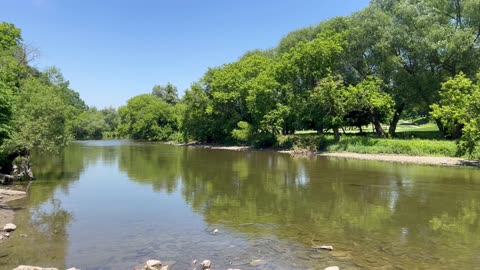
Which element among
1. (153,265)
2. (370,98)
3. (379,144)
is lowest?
(153,265)

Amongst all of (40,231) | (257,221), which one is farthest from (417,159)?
(40,231)

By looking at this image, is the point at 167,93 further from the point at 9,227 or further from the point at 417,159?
the point at 9,227

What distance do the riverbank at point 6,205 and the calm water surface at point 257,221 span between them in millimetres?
551

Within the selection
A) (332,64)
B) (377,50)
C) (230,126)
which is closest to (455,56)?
(377,50)

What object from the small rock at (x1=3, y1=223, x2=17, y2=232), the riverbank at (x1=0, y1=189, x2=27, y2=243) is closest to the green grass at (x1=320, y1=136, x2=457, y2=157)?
the riverbank at (x1=0, y1=189, x2=27, y2=243)

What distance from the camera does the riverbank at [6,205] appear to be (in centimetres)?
1817

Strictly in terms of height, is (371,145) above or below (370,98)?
below

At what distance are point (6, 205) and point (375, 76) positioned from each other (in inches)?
1944

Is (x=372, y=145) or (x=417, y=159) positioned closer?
(x=417, y=159)

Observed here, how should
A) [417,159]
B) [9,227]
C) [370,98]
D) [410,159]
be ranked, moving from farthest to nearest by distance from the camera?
[370,98] < [410,159] < [417,159] < [9,227]

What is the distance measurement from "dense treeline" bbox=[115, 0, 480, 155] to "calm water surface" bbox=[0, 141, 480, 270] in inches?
646

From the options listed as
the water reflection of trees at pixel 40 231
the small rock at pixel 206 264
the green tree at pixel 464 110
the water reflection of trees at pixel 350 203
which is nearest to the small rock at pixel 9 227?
the water reflection of trees at pixel 40 231

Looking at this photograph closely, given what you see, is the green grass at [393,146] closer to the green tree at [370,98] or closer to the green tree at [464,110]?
the green tree at [464,110]

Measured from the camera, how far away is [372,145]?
1984 inches
